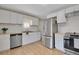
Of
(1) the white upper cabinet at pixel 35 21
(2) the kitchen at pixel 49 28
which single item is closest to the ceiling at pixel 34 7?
(2) the kitchen at pixel 49 28

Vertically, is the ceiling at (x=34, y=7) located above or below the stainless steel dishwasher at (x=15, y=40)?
above

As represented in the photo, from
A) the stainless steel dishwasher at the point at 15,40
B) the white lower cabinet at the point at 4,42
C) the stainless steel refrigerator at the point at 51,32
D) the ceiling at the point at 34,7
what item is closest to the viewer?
the ceiling at the point at 34,7

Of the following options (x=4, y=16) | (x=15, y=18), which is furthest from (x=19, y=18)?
(x=4, y=16)

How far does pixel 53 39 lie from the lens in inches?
156

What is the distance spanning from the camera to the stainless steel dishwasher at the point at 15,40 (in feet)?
12.2

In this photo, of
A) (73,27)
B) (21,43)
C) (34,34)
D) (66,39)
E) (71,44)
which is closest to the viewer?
(71,44)

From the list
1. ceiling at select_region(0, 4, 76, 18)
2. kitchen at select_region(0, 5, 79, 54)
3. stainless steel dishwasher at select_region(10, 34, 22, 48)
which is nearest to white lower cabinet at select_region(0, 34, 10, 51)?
kitchen at select_region(0, 5, 79, 54)

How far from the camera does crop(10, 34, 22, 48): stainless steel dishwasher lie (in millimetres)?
3716

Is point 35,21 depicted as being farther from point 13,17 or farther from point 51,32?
point 51,32

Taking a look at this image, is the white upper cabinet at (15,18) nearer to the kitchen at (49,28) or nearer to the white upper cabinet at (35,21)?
the kitchen at (49,28)

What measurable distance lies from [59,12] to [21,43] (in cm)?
244
